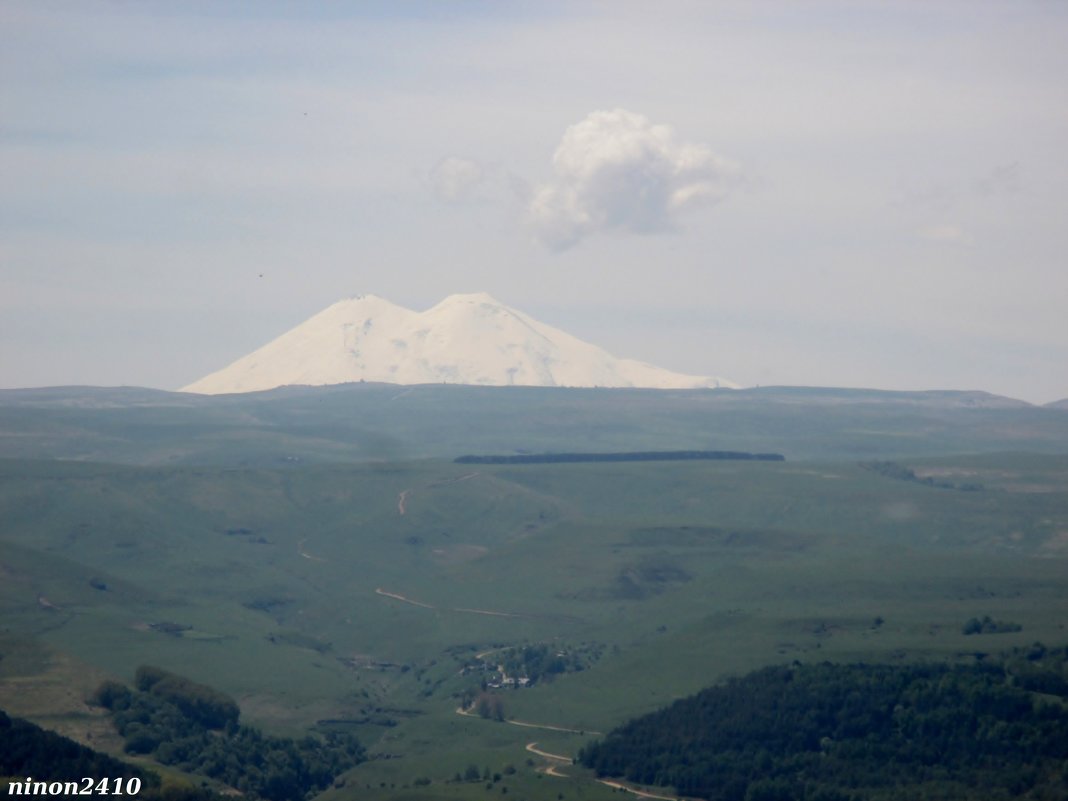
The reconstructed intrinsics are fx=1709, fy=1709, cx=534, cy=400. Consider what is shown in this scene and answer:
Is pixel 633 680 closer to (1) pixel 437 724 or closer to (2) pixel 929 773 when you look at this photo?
(1) pixel 437 724

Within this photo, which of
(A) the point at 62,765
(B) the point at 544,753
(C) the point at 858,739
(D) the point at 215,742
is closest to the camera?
(A) the point at 62,765

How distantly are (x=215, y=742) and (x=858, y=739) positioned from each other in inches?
2065

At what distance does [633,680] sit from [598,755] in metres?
34.7

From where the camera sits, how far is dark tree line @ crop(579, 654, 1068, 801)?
4951 inches

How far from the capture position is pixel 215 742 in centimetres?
14112

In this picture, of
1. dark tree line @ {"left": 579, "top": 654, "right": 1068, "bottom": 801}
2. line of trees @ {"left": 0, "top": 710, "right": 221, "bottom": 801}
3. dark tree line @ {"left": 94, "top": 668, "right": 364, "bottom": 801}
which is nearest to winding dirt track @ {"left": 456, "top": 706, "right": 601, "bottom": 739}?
dark tree line @ {"left": 579, "top": 654, "right": 1068, "bottom": 801}

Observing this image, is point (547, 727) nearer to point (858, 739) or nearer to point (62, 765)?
point (858, 739)

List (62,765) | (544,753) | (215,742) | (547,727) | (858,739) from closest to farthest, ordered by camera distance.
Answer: (62,765) → (858,739) → (215,742) → (544,753) → (547,727)

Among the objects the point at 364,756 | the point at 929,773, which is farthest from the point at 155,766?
the point at 929,773

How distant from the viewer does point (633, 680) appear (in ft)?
577

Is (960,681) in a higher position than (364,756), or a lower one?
higher

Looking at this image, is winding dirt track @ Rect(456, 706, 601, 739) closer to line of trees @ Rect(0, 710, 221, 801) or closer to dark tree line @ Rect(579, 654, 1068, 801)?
dark tree line @ Rect(579, 654, 1068, 801)

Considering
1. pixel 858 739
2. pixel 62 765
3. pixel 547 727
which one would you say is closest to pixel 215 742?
pixel 62 765

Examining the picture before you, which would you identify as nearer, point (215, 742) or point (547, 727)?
point (215, 742)
